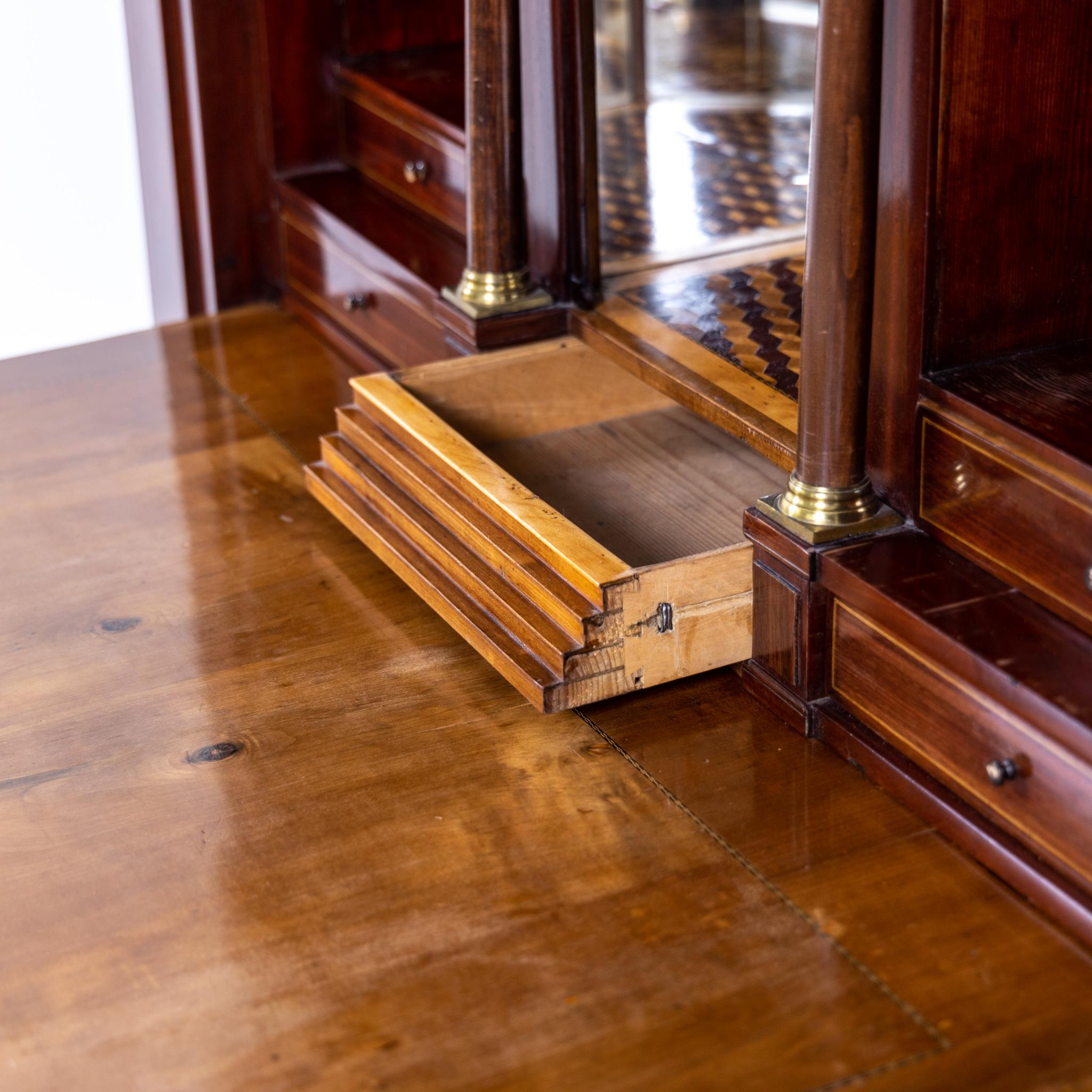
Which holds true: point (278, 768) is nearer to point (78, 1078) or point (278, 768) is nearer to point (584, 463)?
point (78, 1078)

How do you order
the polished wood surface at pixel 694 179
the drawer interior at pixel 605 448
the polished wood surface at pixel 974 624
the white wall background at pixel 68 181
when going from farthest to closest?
the white wall background at pixel 68 181, the polished wood surface at pixel 694 179, the drawer interior at pixel 605 448, the polished wood surface at pixel 974 624

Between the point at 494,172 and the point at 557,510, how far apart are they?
756 mm

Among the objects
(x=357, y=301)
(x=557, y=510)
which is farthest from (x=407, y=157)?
(x=557, y=510)

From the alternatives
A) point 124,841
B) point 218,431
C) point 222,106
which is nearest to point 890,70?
point 124,841

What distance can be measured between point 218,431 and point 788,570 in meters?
1.55

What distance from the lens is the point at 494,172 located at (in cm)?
303

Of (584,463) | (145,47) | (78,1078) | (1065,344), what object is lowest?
(78,1078)

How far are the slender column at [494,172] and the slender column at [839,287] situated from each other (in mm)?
981

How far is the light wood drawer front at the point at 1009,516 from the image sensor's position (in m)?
2.00

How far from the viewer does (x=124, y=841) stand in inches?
84.4

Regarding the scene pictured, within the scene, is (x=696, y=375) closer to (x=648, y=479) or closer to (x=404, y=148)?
(x=648, y=479)

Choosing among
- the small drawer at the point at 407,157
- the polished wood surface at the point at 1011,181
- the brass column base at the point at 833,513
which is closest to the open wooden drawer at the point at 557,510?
the brass column base at the point at 833,513

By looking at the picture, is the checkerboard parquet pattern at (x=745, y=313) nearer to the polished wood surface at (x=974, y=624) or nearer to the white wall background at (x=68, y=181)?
the polished wood surface at (x=974, y=624)

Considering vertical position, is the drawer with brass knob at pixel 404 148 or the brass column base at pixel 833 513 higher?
the drawer with brass knob at pixel 404 148
